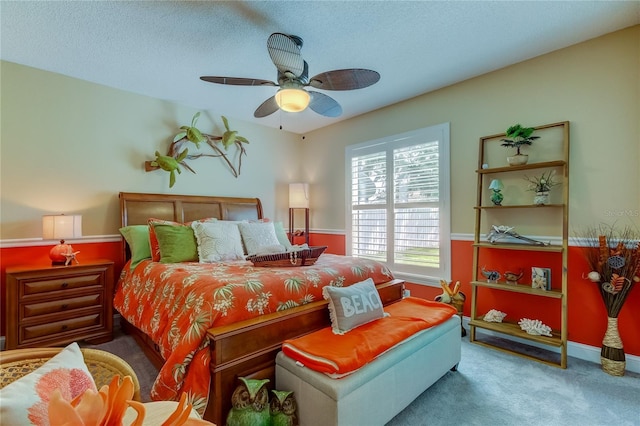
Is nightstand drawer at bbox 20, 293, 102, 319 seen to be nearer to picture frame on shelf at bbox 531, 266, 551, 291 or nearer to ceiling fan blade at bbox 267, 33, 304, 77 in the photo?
ceiling fan blade at bbox 267, 33, 304, 77

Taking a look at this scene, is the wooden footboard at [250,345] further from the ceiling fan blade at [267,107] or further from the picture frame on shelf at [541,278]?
the picture frame on shelf at [541,278]

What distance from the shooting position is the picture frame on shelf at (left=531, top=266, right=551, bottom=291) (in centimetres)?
266

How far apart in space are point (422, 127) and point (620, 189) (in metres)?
1.89

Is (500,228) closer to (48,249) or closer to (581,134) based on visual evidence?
(581,134)

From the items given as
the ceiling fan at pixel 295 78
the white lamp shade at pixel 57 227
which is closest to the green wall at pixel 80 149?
the white lamp shade at pixel 57 227

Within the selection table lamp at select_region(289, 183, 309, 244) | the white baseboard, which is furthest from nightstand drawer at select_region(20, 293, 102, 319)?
the white baseboard

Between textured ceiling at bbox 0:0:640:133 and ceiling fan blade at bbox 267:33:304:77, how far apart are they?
29 cm

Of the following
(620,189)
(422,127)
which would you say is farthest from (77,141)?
(620,189)

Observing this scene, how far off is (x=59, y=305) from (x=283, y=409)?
2403 mm

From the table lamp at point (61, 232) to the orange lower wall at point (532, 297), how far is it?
27 cm

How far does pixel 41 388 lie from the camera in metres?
0.80

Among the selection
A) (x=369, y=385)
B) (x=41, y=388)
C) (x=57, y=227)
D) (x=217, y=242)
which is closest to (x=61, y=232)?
(x=57, y=227)

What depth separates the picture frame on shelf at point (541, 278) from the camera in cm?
266

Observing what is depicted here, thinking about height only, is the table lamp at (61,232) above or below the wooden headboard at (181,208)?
below
